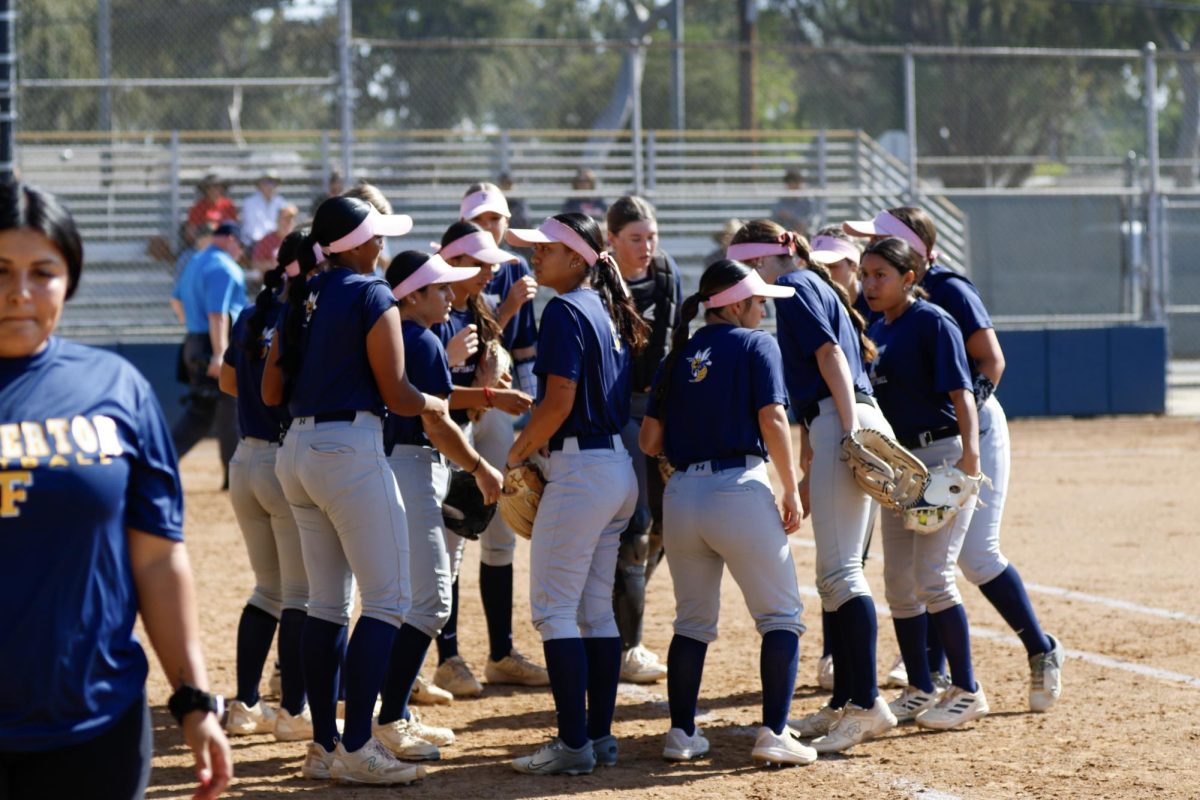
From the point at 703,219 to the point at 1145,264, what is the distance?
17.6 ft

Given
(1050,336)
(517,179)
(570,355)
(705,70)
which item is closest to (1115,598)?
(570,355)

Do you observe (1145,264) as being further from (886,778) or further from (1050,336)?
(886,778)

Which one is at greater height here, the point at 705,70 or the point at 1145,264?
the point at 705,70

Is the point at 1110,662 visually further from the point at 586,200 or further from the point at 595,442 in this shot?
the point at 586,200

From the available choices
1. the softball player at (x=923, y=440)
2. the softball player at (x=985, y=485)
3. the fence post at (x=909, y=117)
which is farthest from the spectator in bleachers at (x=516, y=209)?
the softball player at (x=923, y=440)

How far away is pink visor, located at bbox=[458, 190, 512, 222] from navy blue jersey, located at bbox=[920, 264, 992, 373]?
192 centimetres

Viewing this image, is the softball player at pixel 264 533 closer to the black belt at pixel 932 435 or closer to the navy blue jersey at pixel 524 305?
the navy blue jersey at pixel 524 305

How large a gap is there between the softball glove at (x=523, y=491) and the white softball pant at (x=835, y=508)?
101 centimetres

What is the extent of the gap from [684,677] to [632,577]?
1386 millimetres

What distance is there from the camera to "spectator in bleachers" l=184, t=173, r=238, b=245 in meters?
16.4

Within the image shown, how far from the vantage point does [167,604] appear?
Answer: 2.94 m

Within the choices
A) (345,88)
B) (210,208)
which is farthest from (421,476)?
(210,208)

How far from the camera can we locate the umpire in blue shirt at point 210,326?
34.6 ft

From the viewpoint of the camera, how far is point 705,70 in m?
35.6
